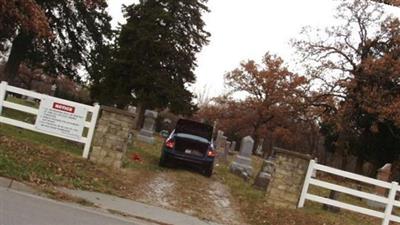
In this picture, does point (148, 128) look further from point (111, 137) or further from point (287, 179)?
point (287, 179)

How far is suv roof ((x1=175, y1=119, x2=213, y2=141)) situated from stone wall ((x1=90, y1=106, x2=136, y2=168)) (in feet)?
16.3

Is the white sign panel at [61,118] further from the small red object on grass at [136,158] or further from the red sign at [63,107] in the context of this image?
the small red object on grass at [136,158]

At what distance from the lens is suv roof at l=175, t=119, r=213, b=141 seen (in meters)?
19.4

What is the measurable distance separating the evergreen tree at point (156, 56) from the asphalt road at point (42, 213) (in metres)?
30.0

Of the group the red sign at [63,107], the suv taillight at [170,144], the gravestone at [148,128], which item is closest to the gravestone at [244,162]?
the suv taillight at [170,144]

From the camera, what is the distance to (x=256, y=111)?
198ft

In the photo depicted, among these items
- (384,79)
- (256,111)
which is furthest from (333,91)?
(256,111)

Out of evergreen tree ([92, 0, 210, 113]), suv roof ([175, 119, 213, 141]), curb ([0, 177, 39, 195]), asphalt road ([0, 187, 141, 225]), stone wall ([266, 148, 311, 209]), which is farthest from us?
evergreen tree ([92, 0, 210, 113])

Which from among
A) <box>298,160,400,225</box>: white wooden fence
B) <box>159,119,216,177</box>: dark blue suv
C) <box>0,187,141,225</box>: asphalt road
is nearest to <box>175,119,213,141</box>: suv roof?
<box>159,119,216,177</box>: dark blue suv

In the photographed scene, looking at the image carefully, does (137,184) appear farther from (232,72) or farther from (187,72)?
(232,72)

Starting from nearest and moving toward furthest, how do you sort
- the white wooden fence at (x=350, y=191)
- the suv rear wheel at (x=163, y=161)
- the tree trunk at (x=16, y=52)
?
the white wooden fence at (x=350, y=191)
the suv rear wheel at (x=163, y=161)
the tree trunk at (x=16, y=52)

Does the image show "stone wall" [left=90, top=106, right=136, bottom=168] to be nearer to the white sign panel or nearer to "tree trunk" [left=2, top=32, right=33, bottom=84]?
the white sign panel

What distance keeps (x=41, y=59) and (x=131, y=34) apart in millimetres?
12295

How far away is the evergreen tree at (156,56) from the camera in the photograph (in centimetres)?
4019
